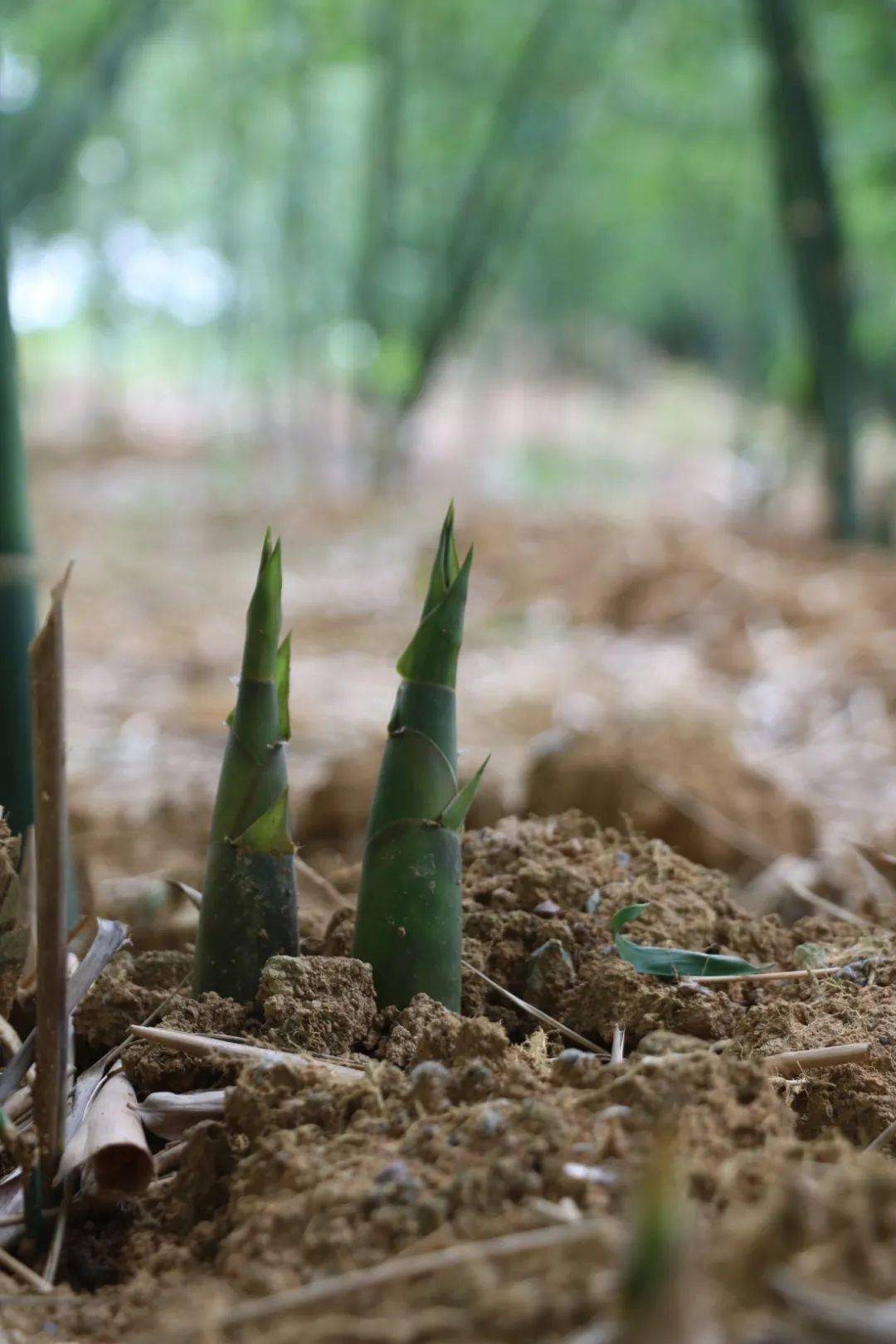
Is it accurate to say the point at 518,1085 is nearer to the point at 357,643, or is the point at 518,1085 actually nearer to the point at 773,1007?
the point at 773,1007

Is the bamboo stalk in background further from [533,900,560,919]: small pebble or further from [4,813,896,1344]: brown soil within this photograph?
[533,900,560,919]: small pebble

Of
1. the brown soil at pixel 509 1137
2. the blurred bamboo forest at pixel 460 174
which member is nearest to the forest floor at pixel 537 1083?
the brown soil at pixel 509 1137

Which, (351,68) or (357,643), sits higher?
(351,68)

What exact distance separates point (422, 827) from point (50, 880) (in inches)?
11.1

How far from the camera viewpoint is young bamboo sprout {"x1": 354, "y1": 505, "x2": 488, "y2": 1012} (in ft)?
2.89

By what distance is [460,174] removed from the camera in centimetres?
986

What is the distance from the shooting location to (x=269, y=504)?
27.4 ft

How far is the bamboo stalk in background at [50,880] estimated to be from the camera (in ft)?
2.24

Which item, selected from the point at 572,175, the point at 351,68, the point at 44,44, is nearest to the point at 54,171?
the point at 44,44

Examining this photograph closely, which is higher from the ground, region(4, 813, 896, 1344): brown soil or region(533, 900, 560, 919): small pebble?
region(533, 900, 560, 919): small pebble

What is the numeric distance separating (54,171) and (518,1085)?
6985 millimetres

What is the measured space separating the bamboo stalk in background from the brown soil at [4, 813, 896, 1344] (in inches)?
3.4

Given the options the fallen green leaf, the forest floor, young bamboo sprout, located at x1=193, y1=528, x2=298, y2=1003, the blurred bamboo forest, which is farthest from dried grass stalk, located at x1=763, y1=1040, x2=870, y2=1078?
the blurred bamboo forest

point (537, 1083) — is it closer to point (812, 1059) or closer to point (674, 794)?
point (812, 1059)
